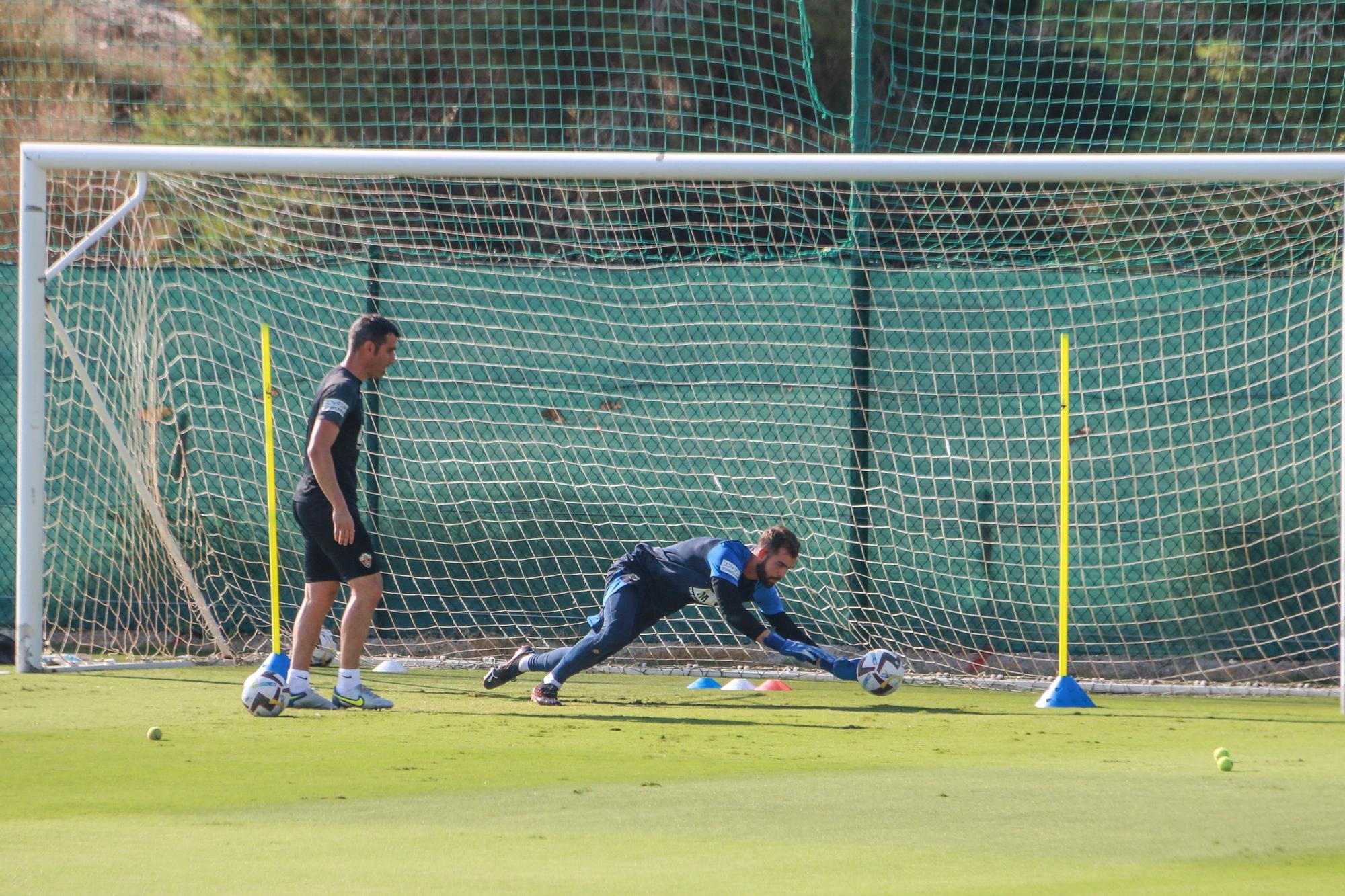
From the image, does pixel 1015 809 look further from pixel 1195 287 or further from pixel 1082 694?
pixel 1195 287

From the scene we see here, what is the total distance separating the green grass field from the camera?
382 cm

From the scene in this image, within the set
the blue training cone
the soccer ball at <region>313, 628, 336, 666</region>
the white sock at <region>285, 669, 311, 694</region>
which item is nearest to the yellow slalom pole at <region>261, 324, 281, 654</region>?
the soccer ball at <region>313, 628, 336, 666</region>

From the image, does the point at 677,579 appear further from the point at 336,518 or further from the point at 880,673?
the point at 336,518

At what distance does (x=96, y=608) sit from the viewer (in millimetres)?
10367

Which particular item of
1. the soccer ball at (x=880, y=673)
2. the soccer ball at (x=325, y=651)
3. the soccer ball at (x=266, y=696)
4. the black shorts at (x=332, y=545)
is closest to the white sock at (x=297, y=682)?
the soccer ball at (x=266, y=696)

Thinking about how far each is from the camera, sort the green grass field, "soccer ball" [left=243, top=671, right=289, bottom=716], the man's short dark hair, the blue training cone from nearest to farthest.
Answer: the green grass field, "soccer ball" [left=243, top=671, right=289, bottom=716], the man's short dark hair, the blue training cone

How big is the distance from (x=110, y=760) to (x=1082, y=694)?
4.60 metres

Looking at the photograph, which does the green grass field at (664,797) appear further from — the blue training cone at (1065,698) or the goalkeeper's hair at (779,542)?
the goalkeeper's hair at (779,542)

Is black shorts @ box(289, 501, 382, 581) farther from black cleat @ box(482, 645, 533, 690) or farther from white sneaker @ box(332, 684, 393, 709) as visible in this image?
black cleat @ box(482, 645, 533, 690)

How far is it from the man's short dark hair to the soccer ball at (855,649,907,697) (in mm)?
2683

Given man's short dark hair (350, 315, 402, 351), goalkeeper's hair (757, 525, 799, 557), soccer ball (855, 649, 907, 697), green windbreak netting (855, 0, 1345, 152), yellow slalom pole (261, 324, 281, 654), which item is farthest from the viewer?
green windbreak netting (855, 0, 1345, 152)

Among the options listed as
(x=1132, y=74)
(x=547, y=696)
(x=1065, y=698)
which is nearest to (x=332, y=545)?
(x=547, y=696)

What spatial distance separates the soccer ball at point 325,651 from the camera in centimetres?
912

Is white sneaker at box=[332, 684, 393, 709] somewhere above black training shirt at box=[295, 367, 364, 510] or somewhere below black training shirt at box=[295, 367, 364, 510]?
below
